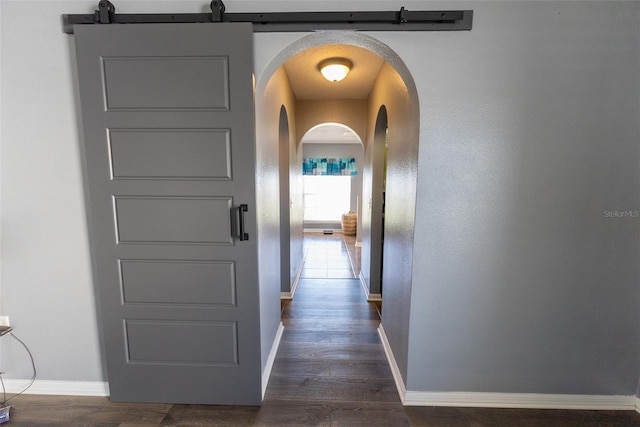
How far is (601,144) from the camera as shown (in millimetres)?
1463

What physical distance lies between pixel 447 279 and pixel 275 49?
159 cm

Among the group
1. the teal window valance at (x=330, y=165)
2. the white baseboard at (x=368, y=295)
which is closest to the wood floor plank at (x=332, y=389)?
the white baseboard at (x=368, y=295)

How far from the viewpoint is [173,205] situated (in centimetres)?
151

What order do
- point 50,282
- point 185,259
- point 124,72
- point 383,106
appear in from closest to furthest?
point 124,72 → point 185,259 → point 50,282 → point 383,106

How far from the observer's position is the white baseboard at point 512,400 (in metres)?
1.65

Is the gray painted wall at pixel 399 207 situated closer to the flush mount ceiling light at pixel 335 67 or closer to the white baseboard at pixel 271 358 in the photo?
the flush mount ceiling light at pixel 335 67

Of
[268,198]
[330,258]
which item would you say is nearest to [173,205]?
[268,198]

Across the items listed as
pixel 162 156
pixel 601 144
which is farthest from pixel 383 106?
pixel 162 156

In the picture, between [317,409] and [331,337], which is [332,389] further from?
[331,337]

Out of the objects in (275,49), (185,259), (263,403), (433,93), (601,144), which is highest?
(275,49)

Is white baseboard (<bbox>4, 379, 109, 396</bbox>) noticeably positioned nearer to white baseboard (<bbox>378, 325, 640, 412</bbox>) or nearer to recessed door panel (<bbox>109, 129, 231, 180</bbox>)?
recessed door panel (<bbox>109, 129, 231, 180</bbox>)

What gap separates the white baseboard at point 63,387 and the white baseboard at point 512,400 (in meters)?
1.93

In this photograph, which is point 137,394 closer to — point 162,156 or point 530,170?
point 162,156

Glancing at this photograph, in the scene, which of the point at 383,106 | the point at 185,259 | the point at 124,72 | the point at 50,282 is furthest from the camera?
the point at 383,106
